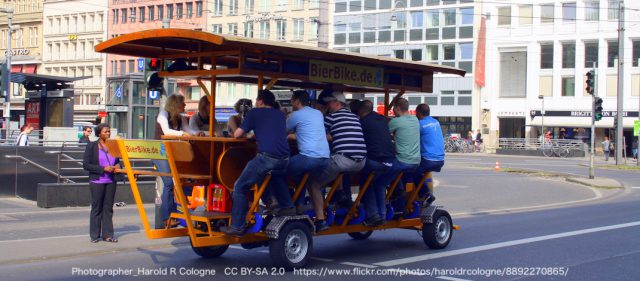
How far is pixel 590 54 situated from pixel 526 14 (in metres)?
6.01

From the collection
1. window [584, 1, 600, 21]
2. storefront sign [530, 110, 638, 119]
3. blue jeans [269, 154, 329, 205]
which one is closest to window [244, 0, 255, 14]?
storefront sign [530, 110, 638, 119]

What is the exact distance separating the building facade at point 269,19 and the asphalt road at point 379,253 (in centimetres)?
5503

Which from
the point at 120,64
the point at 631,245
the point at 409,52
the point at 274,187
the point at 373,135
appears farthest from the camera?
the point at 120,64

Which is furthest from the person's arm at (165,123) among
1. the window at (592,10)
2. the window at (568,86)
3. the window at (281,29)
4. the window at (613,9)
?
the window at (281,29)

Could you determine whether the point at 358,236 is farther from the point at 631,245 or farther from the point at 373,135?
the point at 631,245

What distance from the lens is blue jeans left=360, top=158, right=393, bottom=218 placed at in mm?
10891

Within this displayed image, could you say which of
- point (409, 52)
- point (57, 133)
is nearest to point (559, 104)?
point (409, 52)

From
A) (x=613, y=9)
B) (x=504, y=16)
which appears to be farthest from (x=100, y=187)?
(x=504, y=16)

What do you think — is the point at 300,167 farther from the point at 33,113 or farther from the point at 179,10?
the point at 179,10

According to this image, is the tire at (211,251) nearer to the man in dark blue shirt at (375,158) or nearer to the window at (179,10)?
the man in dark blue shirt at (375,158)

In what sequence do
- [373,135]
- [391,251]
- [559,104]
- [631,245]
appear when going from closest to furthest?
[373,135], [391,251], [631,245], [559,104]

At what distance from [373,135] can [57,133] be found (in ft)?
53.7

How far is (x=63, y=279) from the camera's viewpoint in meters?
9.23

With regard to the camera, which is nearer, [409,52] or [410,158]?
[410,158]
